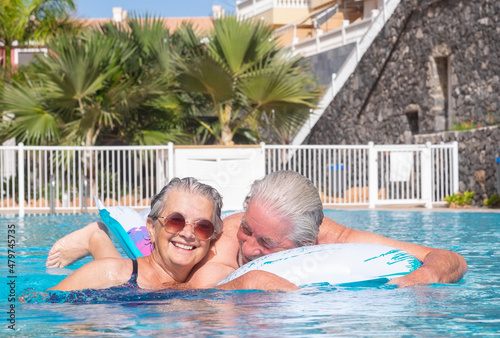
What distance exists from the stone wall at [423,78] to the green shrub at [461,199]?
0.45 m

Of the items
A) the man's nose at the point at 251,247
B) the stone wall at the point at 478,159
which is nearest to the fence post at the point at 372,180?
the stone wall at the point at 478,159

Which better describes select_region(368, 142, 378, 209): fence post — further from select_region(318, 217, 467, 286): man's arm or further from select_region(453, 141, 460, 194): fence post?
select_region(318, 217, 467, 286): man's arm

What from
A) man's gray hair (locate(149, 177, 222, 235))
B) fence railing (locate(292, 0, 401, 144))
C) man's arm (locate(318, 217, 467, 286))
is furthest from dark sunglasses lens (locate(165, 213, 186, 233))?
fence railing (locate(292, 0, 401, 144))

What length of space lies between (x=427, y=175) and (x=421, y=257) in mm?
11590

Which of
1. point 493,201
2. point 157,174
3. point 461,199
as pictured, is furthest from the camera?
point 157,174

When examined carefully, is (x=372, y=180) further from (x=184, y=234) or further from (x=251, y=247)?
(x=184, y=234)

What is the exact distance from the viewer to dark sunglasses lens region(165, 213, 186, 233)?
3.51 metres

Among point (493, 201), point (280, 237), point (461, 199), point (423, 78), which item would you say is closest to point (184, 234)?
point (280, 237)

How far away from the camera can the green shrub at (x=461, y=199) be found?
14.8 metres

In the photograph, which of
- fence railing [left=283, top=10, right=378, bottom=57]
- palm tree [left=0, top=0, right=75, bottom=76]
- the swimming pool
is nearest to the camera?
the swimming pool

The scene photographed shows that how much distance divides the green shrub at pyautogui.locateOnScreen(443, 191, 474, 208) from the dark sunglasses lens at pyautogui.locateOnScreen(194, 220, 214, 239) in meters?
12.0

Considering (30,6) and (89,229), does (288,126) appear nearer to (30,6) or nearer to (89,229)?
(30,6)

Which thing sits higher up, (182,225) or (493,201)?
(182,225)

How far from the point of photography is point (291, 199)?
3.56 metres
